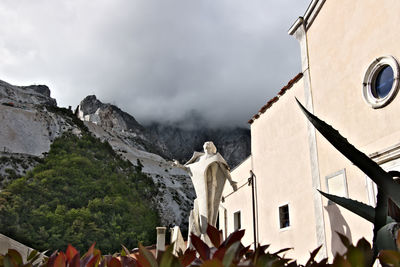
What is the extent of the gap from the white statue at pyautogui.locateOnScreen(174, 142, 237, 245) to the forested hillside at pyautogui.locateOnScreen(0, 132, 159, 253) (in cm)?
2172

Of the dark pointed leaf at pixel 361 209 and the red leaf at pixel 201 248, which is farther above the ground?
the dark pointed leaf at pixel 361 209

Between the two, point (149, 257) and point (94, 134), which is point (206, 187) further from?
point (94, 134)

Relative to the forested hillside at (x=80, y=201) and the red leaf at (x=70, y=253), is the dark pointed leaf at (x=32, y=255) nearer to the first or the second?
the red leaf at (x=70, y=253)

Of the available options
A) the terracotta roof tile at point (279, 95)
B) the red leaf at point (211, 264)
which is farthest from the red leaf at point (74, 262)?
the terracotta roof tile at point (279, 95)

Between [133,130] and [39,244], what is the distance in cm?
4952

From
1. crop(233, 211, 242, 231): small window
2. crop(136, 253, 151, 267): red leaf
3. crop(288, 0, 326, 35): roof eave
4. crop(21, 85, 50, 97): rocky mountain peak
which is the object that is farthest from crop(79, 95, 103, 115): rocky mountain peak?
crop(136, 253, 151, 267): red leaf

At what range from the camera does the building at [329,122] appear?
5844 mm

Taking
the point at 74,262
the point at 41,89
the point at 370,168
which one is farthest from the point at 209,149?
the point at 41,89

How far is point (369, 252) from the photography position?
2.75 ft

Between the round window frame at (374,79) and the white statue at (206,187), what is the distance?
8.40 ft

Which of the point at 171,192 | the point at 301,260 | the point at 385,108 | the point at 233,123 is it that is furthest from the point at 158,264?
the point at 233,123

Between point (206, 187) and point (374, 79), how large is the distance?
10.7 ft

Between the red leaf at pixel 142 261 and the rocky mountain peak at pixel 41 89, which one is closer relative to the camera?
the red leaf at pixel 142 261

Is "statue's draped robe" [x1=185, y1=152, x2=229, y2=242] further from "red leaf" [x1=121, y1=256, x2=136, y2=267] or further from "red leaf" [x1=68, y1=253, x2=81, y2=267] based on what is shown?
"red leaf" [x1=68, y1=253, x2=81, y2=267]
